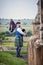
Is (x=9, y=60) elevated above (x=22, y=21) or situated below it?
below

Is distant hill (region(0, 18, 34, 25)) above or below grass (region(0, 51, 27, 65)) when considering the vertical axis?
above

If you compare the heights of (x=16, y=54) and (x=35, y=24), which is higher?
(x=35, y=24)

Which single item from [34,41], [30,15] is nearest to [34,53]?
[34,41]

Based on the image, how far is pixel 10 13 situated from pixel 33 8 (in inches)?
14.2

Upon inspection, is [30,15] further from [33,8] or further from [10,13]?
[10,13]

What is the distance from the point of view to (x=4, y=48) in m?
2.44

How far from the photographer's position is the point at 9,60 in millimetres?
2393

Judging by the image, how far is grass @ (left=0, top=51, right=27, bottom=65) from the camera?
2.37 meters

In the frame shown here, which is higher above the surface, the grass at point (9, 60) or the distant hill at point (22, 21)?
the distant hill at point (22, 21)

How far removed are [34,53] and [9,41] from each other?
424 millimetres

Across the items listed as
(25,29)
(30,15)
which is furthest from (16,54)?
(30,15)

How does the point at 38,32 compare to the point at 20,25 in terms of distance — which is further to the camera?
the point at 20,25

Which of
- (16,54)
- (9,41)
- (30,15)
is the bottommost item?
(16,54)

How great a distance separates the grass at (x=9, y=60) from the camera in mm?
2369
